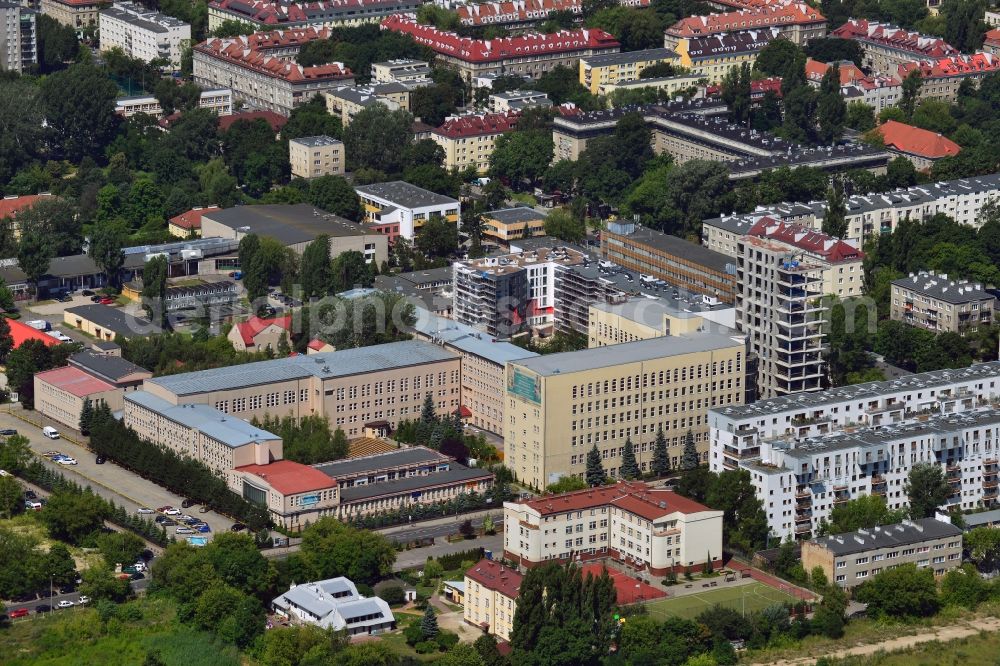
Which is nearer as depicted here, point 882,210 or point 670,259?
point 670,259

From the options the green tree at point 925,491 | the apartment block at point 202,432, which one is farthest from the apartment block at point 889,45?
the apartment block at point 202,432

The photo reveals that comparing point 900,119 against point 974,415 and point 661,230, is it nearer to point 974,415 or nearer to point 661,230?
point 661,230

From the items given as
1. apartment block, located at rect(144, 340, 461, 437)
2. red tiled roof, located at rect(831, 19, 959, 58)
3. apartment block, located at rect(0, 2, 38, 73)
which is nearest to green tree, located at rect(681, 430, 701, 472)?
apartment block, located at rect(144, 340, 461, 437)

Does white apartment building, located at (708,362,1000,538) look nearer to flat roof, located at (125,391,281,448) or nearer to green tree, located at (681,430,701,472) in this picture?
green tree, located at (681,430,701,472)

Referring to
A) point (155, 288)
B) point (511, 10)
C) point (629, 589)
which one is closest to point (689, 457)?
point (629, 589)

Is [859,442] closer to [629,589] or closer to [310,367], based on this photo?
[629,589]

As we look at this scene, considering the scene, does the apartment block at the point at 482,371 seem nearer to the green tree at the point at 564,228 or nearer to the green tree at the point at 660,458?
the green tree at the point at 660,458
